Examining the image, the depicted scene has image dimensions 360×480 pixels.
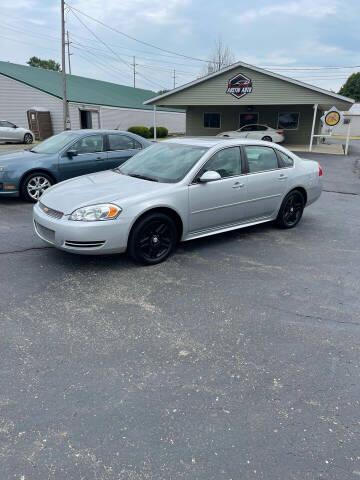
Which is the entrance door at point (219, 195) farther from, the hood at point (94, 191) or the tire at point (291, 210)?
the tire at point (291, 210)

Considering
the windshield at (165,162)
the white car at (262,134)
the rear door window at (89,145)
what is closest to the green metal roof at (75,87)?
the white car at (262,134)

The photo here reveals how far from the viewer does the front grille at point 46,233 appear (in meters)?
4.36

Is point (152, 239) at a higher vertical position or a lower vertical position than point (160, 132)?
lower

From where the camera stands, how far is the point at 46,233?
4.47m

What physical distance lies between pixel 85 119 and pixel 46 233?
85.7 feet

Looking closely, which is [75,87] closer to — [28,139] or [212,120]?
[28,139]

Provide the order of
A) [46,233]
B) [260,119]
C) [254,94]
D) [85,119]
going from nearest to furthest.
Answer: [46,233], [254,94], [260,119], [85,119]

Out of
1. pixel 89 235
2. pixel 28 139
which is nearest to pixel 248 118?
pixel 28 139

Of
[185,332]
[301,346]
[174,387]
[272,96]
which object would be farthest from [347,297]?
[272,96]

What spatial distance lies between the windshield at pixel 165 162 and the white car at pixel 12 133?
1844 centimetres

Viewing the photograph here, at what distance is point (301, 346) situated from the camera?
3125 millimetres

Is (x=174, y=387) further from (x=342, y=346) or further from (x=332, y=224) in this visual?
(x=332, y=224)

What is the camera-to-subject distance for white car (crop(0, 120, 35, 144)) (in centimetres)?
2091

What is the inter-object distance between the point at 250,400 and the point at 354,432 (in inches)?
25.7
